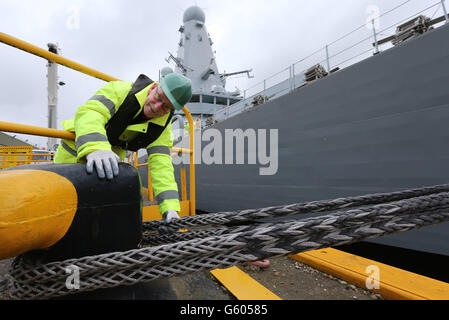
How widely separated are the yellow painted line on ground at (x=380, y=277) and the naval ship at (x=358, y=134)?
1.61 m

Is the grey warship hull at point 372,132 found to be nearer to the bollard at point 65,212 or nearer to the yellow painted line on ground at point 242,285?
the yellow painted line on ground at point 242,285

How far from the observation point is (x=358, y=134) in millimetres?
3023

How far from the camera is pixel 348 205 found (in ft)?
4.44

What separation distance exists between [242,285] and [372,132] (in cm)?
284

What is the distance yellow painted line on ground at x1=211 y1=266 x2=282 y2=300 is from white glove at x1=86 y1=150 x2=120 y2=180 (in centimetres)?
93

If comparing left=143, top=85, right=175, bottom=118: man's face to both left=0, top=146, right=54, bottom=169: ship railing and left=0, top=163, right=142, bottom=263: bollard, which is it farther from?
left=0, top=146, right=54, bottom=169: ship railing

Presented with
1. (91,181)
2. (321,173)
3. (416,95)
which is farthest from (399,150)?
(91,181)

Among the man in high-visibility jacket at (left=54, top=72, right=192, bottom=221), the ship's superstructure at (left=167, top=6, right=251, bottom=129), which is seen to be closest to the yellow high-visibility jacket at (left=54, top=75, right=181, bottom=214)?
the man in high-visibility jacket at (left=54, top=72, right=192, bottom=221)

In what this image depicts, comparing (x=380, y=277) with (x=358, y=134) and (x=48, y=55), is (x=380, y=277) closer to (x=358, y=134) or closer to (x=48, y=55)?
(x=358, y=134)

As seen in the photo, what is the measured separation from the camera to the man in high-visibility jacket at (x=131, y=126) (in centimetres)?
107

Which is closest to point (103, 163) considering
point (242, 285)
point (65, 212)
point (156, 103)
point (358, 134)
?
point (65, 212)

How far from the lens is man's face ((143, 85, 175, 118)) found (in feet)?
4.42
